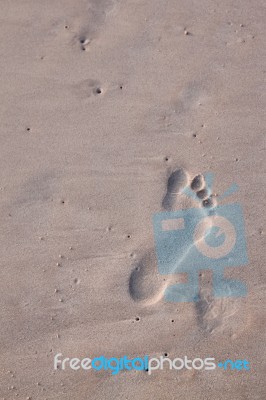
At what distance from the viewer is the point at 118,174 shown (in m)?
2.97

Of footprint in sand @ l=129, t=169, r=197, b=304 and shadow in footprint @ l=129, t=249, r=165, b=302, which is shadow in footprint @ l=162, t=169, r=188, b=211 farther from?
shadow in footprint @ l=129, t=249, r=165, b=302

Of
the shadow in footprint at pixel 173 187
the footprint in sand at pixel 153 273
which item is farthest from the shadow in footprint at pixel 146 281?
the shadow in footprint at pixel 173 187

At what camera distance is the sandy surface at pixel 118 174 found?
293 cm

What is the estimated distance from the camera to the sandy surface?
2932mm

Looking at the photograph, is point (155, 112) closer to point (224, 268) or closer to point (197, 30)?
point (197, 30)

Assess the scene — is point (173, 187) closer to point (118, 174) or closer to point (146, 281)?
point (118, 174)

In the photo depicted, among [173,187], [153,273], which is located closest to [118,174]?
[173,187]

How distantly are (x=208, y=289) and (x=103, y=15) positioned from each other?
218 cm

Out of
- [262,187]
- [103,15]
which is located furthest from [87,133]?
[262,187]

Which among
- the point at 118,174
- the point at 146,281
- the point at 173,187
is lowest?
the point at 146,281

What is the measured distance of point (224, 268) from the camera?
3.01 metres

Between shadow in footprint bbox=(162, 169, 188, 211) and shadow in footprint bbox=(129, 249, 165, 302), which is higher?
shadow in footprint bbox=(162, 169, 188, 211)

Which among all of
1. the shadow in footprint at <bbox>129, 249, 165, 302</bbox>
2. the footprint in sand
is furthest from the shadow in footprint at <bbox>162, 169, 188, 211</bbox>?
the shadow in footprint at <bbox>129, 249, 165, 302</bbox>

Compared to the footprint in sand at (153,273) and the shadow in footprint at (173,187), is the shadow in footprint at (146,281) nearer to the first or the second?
the footprint in sand at (153,273)
